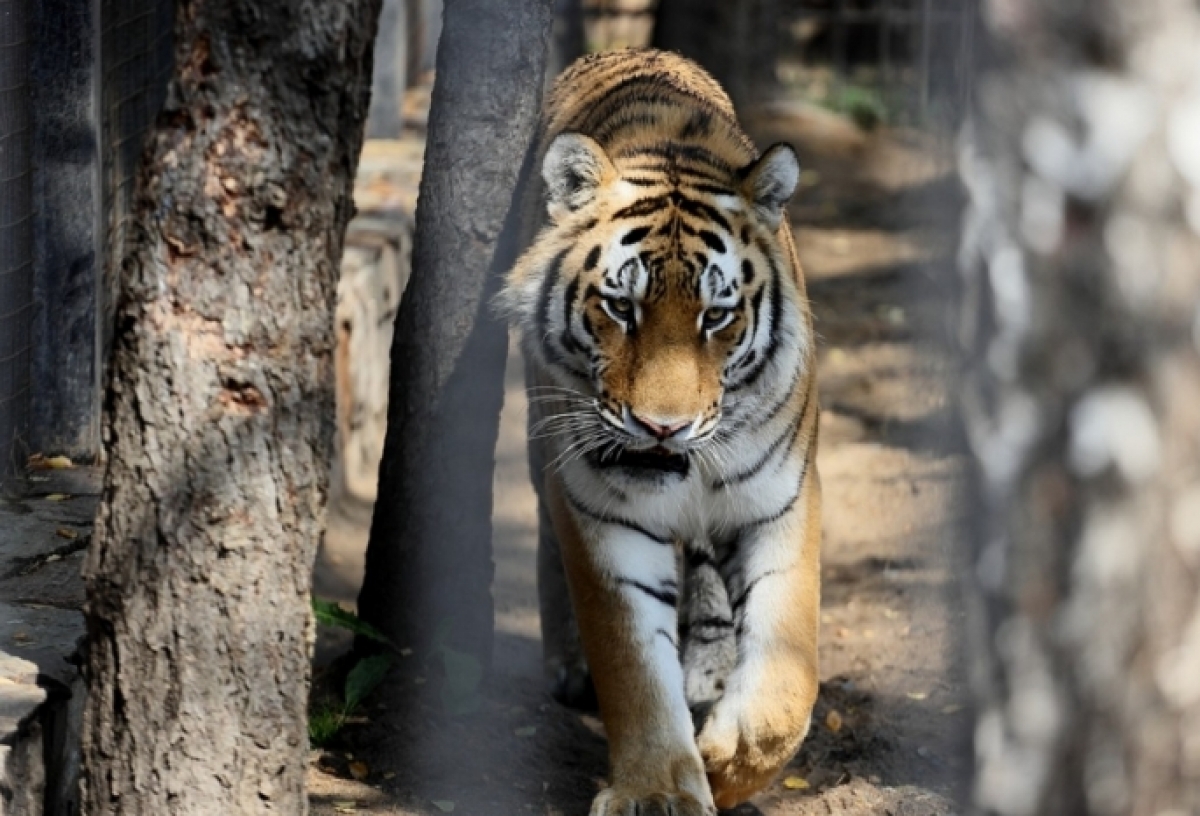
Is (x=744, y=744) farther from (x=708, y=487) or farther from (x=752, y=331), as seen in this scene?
(x=752, y=331)

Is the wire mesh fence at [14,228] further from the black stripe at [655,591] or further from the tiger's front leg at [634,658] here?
the black stripe at [655,591]

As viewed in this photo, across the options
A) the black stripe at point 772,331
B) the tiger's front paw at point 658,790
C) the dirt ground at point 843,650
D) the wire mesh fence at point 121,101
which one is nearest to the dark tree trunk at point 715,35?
the dirt ground at point 843,650

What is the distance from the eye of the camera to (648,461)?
303cm

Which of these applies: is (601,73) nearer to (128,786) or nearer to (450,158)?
(450,158)

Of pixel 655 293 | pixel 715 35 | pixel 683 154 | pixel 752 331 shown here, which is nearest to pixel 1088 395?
pixel 655 293

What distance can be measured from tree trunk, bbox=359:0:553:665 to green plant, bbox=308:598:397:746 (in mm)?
147

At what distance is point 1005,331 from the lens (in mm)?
774

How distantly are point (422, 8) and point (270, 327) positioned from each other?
6.92m

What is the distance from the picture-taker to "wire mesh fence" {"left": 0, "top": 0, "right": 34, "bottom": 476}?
381 cm

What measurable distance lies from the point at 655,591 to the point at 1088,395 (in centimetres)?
237

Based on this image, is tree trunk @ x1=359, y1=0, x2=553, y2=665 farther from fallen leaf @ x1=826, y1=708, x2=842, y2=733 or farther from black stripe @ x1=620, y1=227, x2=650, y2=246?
fallen leaf @ x1=826, y1=708, x2=842, y2=733

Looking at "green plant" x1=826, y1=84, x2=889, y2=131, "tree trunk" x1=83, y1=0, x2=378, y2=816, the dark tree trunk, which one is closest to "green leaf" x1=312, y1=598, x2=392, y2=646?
"tree trunk" x1=83, y1=0, x2=378, y2=816

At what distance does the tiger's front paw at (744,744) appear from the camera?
116 inches

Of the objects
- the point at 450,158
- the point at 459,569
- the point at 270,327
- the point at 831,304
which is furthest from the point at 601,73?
the point at 831,304
